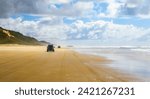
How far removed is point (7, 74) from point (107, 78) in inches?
177

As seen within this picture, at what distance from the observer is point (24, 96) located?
1284 cm

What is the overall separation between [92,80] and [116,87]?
1.92 meters

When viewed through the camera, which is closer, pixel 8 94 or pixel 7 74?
pixel 8 94

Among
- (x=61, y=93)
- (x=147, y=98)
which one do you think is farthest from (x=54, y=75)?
(x=147, y=98)

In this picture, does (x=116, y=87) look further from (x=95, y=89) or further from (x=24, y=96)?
(x=24, y=96)

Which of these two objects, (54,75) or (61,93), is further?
(54,75)

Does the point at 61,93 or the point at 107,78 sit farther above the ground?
the point at 107,78

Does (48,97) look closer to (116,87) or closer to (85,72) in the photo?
(116,87)

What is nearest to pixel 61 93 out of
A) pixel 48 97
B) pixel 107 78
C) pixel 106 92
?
pixel 48 97

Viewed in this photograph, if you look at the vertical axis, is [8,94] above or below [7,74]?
below

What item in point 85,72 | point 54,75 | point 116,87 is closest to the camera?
→ point 116,87

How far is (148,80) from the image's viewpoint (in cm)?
1577

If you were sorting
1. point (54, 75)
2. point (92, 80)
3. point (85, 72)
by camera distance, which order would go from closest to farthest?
point (92, 80) < point (54, 75) < point (85, 72)

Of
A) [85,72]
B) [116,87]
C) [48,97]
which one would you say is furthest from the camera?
[85,72]
